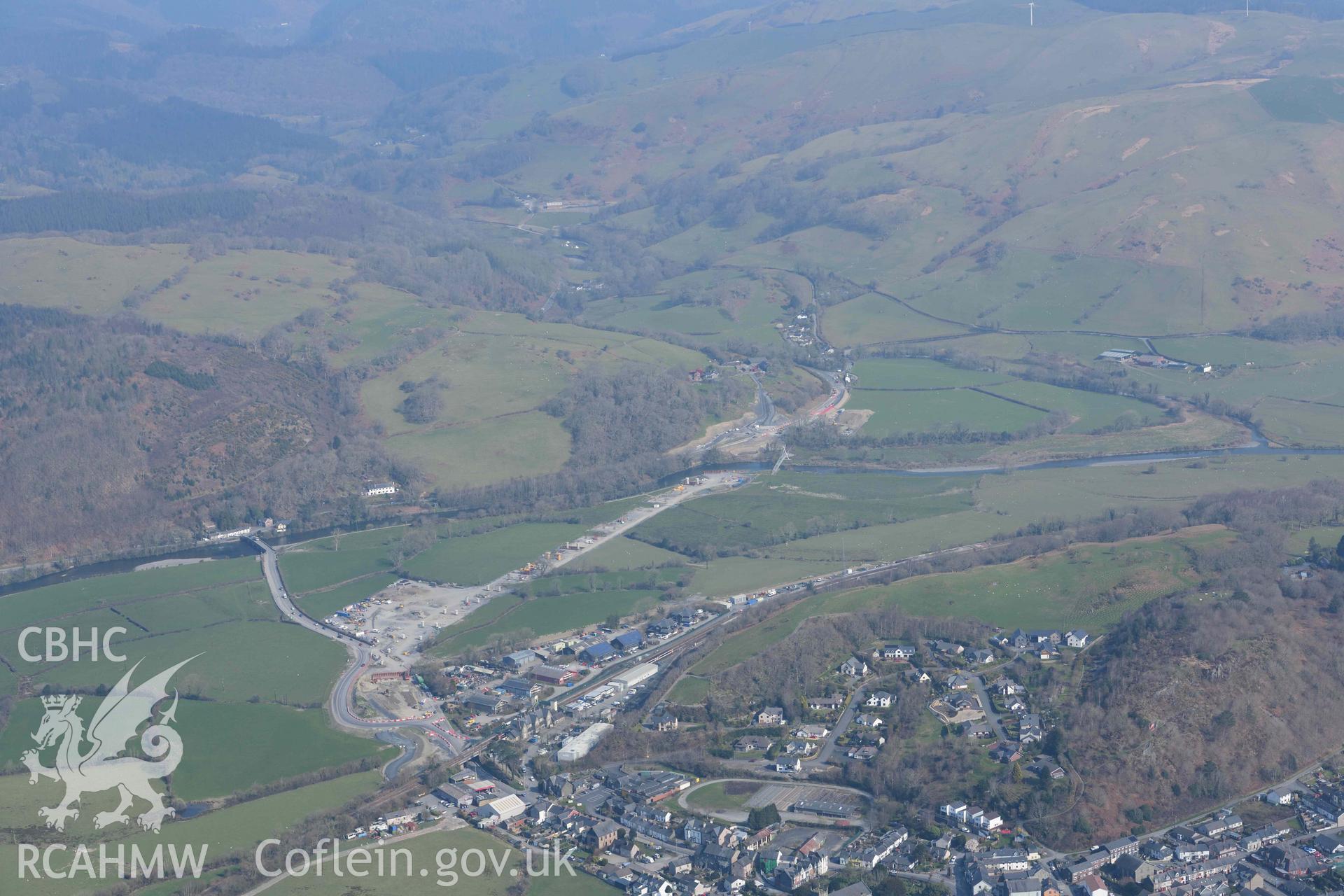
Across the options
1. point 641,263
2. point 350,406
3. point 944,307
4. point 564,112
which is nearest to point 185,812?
point 350,406

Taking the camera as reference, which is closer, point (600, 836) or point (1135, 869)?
point (1135, 869)

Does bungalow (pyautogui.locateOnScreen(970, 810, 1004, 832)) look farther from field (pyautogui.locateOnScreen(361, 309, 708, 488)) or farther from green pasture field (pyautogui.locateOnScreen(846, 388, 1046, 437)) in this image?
green pasture field (pyautogui.locateOnScreen(846, 388, 1046, 437))

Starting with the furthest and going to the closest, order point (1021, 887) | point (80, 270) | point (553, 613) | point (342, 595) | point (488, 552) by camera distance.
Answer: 1. point (80, 270)
2. point (488, 552)
3. point (342, 595)
4. point (553, 613)
5. point (1021, 887)

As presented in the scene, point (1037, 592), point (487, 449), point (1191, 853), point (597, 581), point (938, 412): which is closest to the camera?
point (1191, 853)

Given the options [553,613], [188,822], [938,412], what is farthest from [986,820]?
[938,412]

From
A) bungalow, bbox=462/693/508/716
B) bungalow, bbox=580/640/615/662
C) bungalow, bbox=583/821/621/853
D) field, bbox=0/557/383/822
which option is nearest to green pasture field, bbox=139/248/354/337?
field, bbox=0/557/383/822

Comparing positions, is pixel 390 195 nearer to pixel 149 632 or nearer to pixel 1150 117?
pixel 1150 117

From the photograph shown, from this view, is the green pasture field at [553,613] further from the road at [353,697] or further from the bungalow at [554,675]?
the bungalow at [554,675]

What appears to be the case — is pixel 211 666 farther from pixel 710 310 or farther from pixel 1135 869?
pixel 710 310
